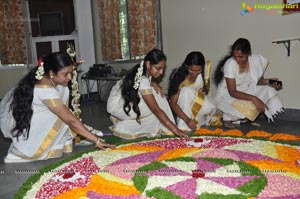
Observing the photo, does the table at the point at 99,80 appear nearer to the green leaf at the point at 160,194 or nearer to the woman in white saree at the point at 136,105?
the woman in white saree at the point at 136,105

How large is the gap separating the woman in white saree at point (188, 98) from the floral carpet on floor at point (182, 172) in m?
0.66

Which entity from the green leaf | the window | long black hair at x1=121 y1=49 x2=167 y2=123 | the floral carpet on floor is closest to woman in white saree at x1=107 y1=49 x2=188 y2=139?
long black hair at x1=121 y1=49 x2=167 y2=123

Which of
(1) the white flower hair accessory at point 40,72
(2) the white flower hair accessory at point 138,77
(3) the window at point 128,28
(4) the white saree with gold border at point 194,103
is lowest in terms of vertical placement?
(4) the white saree with gold border at point 194,103

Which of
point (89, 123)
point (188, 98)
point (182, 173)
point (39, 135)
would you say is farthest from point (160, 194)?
point (89, 123)

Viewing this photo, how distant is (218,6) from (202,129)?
93.4 inches

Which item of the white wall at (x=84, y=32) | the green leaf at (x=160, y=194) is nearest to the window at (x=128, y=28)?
the white wall at (x=84, y=32)

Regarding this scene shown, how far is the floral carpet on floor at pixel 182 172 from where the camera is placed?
7.64ft

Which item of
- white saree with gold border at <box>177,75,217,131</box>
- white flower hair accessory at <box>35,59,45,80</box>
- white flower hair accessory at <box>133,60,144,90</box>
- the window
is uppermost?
the window

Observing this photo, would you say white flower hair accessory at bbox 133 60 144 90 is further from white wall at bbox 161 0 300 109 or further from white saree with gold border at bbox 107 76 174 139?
white wall at bbox 161 0 300 109

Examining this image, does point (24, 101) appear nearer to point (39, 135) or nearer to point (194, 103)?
point (39, 135)

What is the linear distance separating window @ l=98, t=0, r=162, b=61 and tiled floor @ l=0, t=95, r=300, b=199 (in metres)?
1.59

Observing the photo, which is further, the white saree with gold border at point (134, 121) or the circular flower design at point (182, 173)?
the white saree with gold border at point (134, 121)

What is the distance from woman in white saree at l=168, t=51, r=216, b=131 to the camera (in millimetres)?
4145

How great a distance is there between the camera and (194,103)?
4.22 meters
